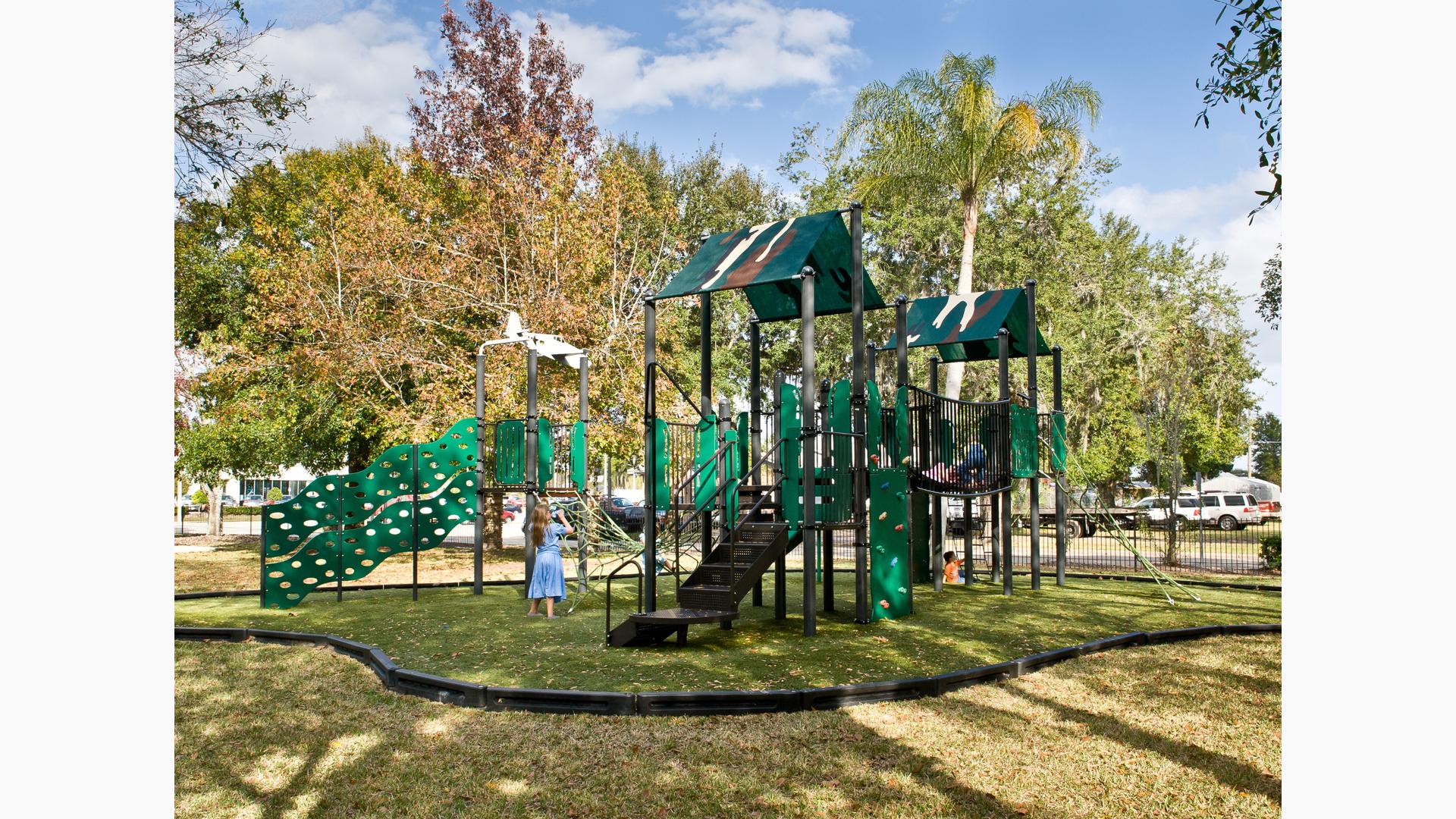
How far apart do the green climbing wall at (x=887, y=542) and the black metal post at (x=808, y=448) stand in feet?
4.02

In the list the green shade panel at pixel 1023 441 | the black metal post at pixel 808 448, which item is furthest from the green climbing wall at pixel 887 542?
the green shade panel at pixel 1023 441

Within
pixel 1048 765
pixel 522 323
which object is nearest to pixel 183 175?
pixel 1048 765

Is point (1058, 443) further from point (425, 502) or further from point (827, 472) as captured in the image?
point (425, 502)

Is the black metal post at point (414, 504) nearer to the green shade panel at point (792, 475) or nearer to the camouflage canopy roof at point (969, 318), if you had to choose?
the green shade panel at point (792, 475)

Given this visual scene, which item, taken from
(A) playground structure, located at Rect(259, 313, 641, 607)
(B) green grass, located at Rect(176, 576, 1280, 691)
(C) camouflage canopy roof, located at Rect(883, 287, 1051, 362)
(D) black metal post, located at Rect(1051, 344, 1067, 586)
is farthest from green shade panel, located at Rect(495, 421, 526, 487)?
→ (D) black metal post, located at Rect(1051, 344, 1067, 586)

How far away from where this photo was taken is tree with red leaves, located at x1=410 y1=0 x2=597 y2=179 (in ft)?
77.0

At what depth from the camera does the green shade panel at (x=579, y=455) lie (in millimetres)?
13320

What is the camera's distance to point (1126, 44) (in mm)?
13102

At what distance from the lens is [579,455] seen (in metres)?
13.5

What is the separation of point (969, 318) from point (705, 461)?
5930 mm

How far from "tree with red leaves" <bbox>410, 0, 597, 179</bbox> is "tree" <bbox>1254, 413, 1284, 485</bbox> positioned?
35.3 metres

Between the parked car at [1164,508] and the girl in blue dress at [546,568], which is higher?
the girl in blue dress at [546,568]

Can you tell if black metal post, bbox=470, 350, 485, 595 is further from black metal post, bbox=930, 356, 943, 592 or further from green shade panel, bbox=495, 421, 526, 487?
black metal post, bbox=930, 356, 943, 592

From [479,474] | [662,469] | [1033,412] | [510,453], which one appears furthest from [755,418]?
[479,474]
